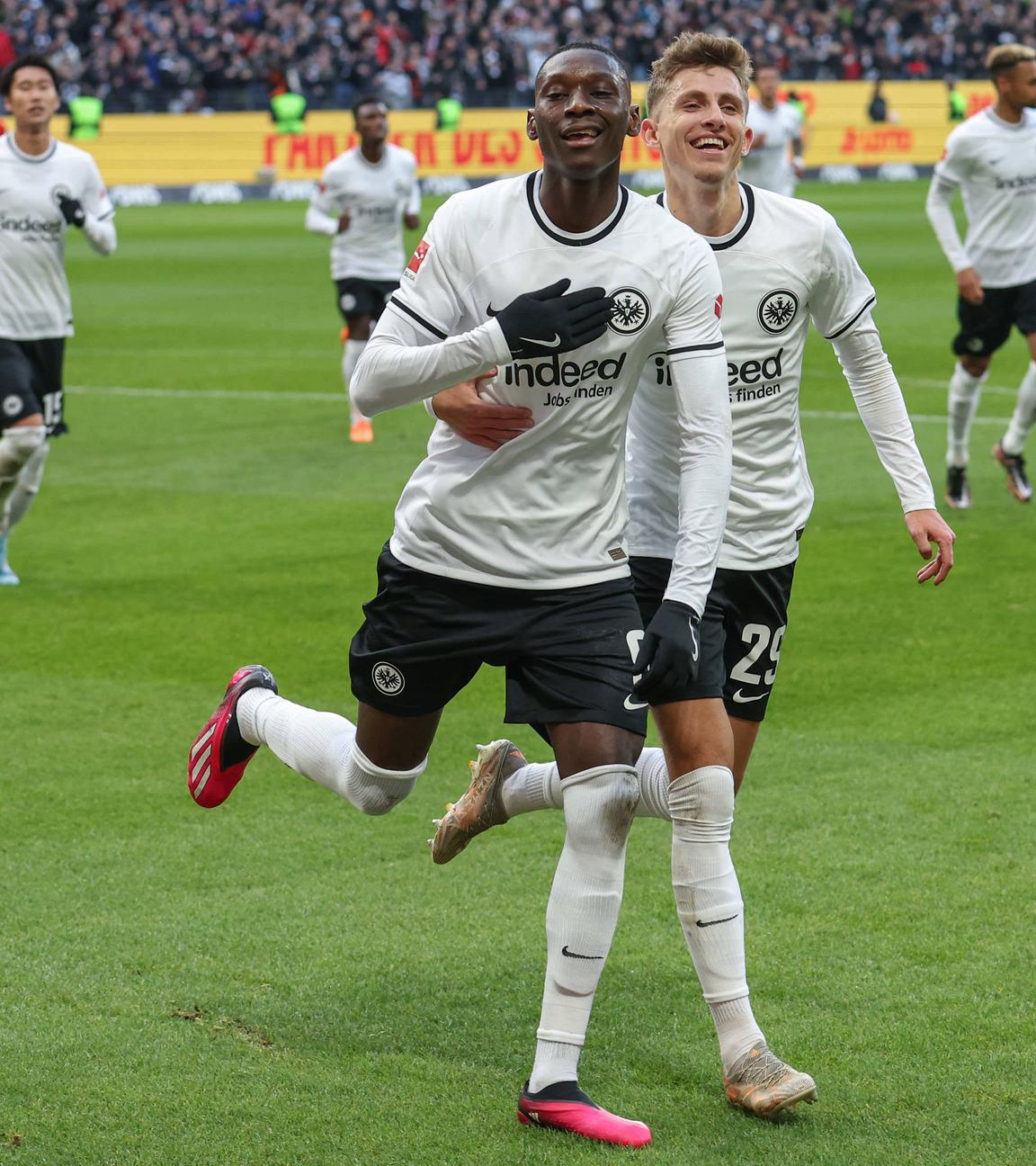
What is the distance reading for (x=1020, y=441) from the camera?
1098 cm

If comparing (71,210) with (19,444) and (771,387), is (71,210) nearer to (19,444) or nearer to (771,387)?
(19,444)

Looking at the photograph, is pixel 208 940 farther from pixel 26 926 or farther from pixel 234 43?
pixel 234 43

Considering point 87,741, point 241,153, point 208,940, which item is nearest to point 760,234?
point 208,940

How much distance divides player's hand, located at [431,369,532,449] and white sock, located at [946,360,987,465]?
24.0 feet

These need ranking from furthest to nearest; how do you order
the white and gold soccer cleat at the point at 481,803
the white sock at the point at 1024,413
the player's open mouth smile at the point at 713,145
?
the white sock at the point at 1024,413 < the white and gold soccer cleat at the point at 481,803 < the player's open mouth smile at the point at 713,145

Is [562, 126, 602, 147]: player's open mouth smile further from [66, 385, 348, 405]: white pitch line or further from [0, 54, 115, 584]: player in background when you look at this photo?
[66, 385, 348, 405]: white pitch line

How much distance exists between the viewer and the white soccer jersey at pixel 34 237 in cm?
950

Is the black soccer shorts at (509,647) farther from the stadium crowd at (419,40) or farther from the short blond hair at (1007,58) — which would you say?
the stadium crowd at (419,40)

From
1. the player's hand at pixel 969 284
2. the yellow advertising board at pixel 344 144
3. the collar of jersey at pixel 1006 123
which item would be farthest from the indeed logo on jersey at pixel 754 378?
the yellow advertising board at pixel 344 144

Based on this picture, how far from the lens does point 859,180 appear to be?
149ft

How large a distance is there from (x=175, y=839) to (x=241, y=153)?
36.4m

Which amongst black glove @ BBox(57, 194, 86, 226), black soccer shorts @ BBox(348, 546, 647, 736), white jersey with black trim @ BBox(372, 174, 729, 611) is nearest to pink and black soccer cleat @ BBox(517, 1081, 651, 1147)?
black soccer shorts @ BBox(348, 546, 647, 736)

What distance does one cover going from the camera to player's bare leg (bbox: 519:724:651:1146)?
3.86 m

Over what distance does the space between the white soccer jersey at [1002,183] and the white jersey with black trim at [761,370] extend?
249 inches
